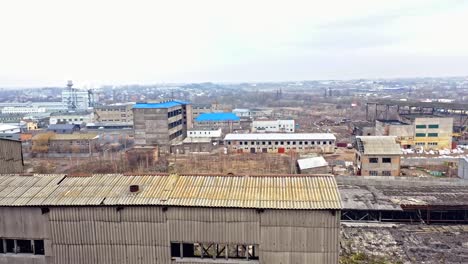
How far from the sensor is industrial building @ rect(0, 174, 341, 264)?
962cm

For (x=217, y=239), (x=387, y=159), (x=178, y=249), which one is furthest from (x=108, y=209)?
(x=387, y=159)

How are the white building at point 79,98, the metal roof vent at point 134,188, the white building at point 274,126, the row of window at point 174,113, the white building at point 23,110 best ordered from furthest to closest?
1. the white building at point 79,98
2. the white building at point 23,110
3. the white building at point 274,126
4. the row of window at point 174,113
5. the metal roof vent at point 134,188

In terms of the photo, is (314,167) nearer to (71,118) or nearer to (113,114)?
(113,114)

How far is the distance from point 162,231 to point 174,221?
1.42 ft

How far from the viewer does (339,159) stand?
3619 centimetres

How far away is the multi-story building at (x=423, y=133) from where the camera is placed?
40.2 metres

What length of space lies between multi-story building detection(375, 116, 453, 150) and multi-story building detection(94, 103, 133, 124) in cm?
4382

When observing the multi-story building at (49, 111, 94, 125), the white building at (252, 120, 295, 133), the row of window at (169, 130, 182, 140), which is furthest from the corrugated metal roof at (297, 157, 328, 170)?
the multi-story building at (49, 111, 94, 125)

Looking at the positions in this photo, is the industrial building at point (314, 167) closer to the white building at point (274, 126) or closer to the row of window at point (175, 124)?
the row of window at point (175, 124)

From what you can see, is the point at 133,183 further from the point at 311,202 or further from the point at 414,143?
the point at 414,143

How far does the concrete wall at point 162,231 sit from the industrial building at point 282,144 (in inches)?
1208

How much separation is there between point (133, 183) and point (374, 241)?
12.0m

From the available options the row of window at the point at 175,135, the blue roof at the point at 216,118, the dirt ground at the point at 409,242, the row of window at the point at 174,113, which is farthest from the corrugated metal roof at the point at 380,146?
the blue roof at the point at 216,118

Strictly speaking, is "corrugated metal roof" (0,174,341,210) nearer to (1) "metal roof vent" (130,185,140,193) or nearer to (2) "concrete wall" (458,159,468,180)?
(1) "metal roof vent" (130,185,140,193)
